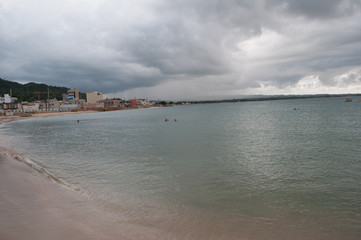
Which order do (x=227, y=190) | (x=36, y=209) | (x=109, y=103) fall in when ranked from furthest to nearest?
(x=109, y=103) → (x=227, y=190) → (x=36, y=209)

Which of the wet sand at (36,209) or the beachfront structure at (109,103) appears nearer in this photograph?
the wet sand at (36,209)

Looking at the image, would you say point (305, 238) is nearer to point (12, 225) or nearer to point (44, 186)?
point (12, 225)

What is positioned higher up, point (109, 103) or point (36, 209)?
point (109, 103)

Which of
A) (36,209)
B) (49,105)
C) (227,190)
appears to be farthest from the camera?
(49,105)

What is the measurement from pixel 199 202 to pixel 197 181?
266 cm

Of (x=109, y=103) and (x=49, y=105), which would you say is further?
(x=109, y=103)

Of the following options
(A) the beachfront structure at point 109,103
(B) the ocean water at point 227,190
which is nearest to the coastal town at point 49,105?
(A) the beachfront structure at point 109,103

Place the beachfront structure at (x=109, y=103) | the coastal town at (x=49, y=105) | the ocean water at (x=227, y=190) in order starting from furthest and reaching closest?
the beachfront structure at (x=109, y=103) → the coastal town at (x=49, y=105) → the ocean water at (x=227, y=190)

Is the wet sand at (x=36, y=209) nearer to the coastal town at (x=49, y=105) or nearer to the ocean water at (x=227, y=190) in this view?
the ocean water at (x=227, y=190)

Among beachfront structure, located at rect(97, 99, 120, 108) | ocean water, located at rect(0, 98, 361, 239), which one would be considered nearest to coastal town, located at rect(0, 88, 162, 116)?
beachfront structure, located at rect(97, 99, 120, 108)

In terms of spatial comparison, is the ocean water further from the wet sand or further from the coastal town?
the coastal town

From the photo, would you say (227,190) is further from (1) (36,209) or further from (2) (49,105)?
(2) (49,105)

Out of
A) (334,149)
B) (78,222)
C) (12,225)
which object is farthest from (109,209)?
(334,149)

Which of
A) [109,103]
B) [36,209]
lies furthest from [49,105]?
[36,209]
